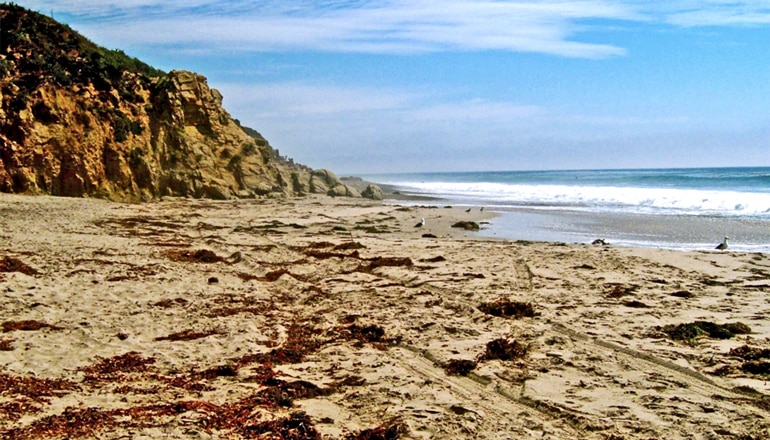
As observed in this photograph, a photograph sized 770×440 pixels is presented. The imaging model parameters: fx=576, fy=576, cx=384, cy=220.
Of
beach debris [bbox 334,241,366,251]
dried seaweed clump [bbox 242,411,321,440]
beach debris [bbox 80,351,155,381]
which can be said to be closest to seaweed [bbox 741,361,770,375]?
dried seaweed clump [bbox 242,411,321,440]

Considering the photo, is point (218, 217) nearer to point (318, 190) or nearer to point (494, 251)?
point (494, 251)

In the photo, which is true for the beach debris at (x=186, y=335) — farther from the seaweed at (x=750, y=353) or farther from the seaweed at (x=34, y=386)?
the seaweed at (x=750, y=353)

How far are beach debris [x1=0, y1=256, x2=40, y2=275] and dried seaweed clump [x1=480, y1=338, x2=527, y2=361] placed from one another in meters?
6.22

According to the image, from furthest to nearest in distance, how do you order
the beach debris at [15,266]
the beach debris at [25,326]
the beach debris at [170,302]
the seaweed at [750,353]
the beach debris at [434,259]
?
1. the beach debris at [434,259]
2. the beach debris at [15,266]
3. the beach debris at [170,302]
4. the beach debris at [25,326]
5. the seaweed at [750,353]

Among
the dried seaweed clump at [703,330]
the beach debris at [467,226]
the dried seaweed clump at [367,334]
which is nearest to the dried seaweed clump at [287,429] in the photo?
the dried seaweed clump at [367,334]

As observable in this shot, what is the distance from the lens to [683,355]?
5.60m

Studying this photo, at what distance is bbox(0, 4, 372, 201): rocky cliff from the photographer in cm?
1822

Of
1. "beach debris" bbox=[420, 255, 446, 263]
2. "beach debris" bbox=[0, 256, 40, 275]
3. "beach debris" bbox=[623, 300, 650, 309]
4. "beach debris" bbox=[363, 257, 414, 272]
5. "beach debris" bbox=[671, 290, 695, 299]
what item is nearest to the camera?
"beach debris" bbox=[623, 300, 650, 309]

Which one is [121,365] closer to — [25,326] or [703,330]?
[25,326]

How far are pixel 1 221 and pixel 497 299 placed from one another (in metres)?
10.6

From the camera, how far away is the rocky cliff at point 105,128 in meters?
18.2

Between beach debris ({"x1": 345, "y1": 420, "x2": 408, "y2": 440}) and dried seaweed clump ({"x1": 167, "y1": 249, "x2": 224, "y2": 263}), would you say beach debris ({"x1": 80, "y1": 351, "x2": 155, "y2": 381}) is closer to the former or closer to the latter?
beach debris ({"x1": 345, "y1": 420, "x2": 408, "y2": 440})

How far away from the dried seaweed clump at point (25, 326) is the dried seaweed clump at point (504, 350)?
4.39 metres

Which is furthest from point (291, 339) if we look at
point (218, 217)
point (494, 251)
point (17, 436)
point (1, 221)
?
point (218, 217)
